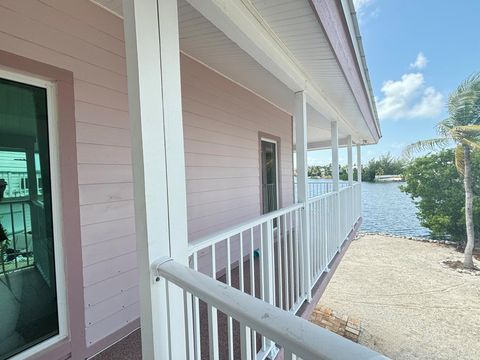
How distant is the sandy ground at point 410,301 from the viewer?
5781 millimetres

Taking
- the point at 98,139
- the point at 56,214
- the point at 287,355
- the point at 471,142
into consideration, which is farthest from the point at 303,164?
the point at 471,142

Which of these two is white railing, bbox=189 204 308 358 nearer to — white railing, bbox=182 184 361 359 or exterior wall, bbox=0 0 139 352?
white railing, bbox=182 184 361 359

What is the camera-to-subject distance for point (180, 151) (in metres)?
1.24

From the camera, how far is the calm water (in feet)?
49.1

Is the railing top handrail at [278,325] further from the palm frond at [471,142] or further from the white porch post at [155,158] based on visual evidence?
the palm frond at [471,142]

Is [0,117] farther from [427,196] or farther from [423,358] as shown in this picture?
[427,196]

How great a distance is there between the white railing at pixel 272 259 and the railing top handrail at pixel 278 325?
0.88 feet

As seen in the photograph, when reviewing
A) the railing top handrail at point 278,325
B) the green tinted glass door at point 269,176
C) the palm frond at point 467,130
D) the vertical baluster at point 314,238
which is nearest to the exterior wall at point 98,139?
the railing top handrail at point 278,325

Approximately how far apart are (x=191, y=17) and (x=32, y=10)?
1081mm

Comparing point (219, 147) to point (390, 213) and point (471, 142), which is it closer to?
point (471, 142)

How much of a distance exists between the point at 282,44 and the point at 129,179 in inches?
67.3

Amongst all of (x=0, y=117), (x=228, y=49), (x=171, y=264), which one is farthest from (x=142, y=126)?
(x=228, y=49)

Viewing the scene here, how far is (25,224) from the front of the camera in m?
1.79

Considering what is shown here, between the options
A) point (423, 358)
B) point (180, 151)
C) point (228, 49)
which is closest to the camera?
point (180, 151)
